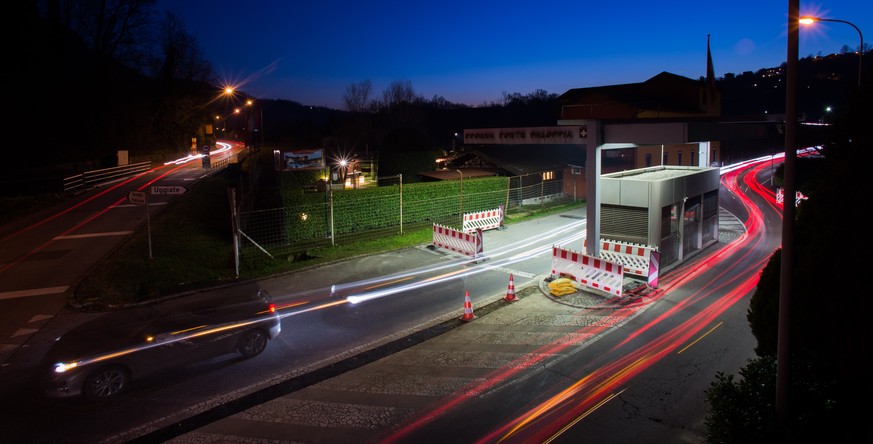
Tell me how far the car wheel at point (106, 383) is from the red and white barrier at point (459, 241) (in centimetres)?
1126

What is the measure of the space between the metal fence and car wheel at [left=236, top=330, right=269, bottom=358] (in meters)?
7.08

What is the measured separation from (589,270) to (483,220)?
368 inches

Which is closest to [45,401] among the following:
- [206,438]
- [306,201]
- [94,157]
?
[206,438]

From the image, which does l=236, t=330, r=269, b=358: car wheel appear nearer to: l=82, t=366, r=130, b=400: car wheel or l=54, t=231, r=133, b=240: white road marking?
l=82, t=366, r=130, b=400: car wheel

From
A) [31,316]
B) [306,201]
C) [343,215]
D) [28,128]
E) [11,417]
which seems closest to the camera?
[11,417]

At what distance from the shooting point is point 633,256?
14.8 metres

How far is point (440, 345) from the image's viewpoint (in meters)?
10.7

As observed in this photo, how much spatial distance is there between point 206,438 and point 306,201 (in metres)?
13.5

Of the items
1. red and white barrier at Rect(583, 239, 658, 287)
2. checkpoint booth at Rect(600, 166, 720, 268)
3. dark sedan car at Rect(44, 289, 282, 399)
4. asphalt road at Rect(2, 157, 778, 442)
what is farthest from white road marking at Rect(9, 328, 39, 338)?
checkpoint booth at Rect(600, 166, 720, 268)

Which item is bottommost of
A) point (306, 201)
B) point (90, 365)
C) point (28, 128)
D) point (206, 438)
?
point (206, 438)

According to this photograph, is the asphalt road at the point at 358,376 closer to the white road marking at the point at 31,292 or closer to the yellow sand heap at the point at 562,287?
the yellow sand heap at the point at 562,287

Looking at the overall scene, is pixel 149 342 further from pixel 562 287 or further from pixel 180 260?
pixel 562 287

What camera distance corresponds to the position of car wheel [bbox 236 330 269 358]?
9.92 m

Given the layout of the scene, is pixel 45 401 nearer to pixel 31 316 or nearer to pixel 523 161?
pixel 31 316
